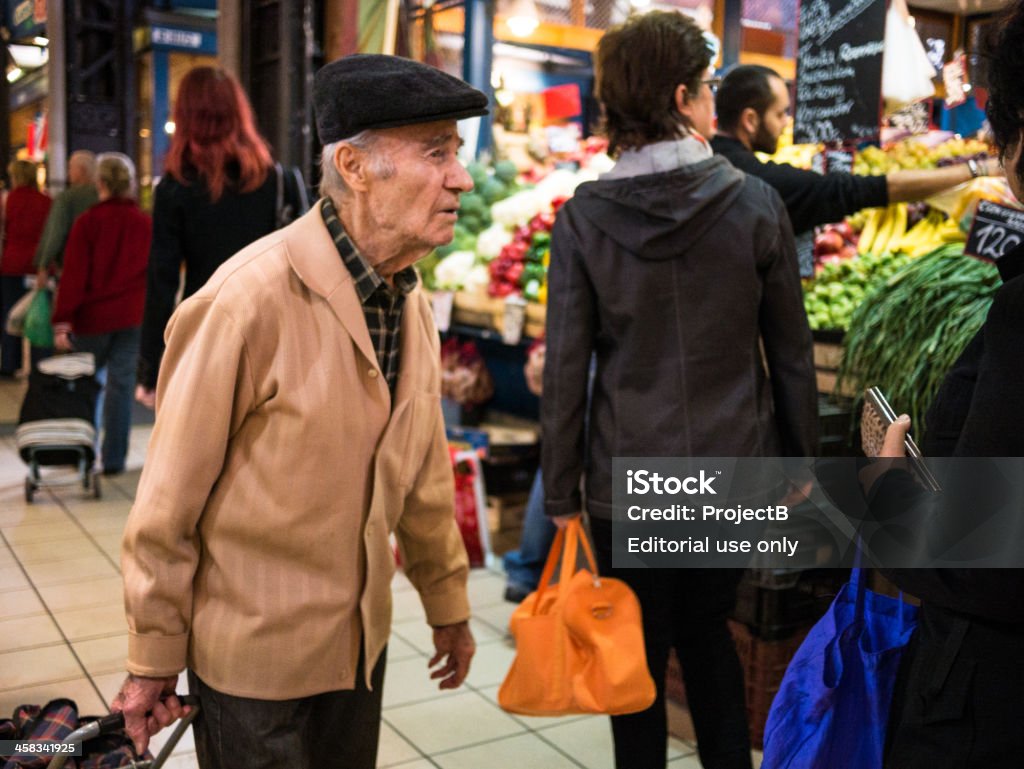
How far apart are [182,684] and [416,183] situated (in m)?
2.22

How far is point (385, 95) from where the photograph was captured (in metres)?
1.62

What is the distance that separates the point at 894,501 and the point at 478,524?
325cm

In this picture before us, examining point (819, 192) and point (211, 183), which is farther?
point (211, 183)

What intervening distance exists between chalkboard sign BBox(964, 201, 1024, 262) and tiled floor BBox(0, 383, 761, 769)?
62.2 inches

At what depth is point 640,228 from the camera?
2219 millimetres

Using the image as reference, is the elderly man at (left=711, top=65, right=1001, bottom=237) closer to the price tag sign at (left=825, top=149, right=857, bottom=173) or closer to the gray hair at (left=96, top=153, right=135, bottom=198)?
the price tag sign at (left=825, top=149, right=857, bottom=173)

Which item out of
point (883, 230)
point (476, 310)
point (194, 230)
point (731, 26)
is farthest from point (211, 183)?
point (731, 26)

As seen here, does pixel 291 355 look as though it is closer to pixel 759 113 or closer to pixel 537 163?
pixel 759 113

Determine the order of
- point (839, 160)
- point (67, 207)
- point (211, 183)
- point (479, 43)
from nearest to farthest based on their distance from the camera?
point (839, 160) < point (211, 183) < point (479, 43) < point (67, 207)

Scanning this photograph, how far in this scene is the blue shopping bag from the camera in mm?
1558

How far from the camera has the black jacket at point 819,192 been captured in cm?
297

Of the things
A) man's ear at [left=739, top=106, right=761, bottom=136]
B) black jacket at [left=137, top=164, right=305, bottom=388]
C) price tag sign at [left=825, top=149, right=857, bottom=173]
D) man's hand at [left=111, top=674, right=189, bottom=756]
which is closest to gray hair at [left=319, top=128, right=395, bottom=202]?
man's hand at [left=111, top=674, right=189, bottom=756]

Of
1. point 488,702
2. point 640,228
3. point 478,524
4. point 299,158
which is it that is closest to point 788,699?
point 640,228

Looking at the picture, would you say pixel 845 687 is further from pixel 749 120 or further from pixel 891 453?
pixel 749 120
